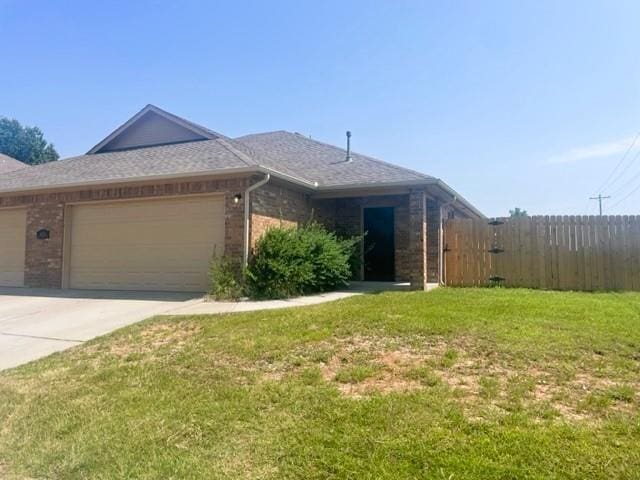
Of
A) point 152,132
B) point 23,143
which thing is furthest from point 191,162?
point 23,143

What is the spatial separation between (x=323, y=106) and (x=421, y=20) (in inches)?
198

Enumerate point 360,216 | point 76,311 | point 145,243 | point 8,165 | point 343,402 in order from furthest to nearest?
point 8,165
point 360,216
point 145,243
point 76,311
point 343,402

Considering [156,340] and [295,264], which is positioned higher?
[295,264]

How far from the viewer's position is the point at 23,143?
35.6m

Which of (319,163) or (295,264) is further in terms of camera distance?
(319,163)

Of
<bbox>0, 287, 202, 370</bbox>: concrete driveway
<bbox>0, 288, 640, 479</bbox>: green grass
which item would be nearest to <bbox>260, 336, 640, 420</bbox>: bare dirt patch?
<bbox>0, 288, 640, 479</bbox>: green grass

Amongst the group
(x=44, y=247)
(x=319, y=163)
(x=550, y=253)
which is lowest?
(x=550, y=253)

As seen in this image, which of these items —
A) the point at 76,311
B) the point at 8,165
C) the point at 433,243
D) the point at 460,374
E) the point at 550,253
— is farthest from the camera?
the point at 8,165

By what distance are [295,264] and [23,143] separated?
3597 centimetres

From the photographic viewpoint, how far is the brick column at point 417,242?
10.4 meters

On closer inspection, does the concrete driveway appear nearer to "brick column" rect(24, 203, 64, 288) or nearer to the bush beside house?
"brick column" rect(24, 203, 64, 288)

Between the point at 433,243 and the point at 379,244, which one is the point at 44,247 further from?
the point at 433,243

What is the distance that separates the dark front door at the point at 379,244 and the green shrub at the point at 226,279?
4674mm

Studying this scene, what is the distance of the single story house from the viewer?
1039 cm
